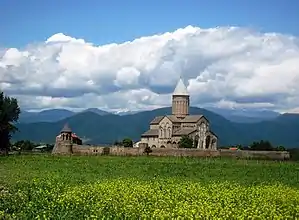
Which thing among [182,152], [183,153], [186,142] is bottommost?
[183,153]

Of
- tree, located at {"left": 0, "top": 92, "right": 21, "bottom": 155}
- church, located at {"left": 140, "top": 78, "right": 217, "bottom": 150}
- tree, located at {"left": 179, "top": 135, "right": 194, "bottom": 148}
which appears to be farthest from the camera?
church, located at {"left": 140, "top": 78, "right": 217, "bottom": 150}

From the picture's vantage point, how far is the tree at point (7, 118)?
8131 centimetres

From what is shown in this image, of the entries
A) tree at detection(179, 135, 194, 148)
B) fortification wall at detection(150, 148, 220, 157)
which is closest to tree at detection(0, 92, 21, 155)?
fortification wall at detection(150, 148, 220, 157)

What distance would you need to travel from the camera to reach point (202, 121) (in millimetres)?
129000

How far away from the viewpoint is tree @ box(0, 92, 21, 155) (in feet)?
267

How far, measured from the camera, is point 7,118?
84.1 meters

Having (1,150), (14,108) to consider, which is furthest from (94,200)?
(14,108)

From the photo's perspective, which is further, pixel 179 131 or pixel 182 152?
pixel 179 131

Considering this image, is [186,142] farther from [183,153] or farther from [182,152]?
[183,153]

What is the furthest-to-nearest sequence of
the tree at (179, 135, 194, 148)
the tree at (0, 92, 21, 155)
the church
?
the church, the tree at (179, 135, 194, 148), the tree at (0, 92, 21, 155)

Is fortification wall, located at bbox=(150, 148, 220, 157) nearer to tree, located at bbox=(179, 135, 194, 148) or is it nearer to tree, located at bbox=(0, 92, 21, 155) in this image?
tree, located at bbox=(0, 92, 21, 155)

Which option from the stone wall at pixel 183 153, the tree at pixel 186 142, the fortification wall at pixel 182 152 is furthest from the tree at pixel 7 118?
the tree at pixel 186 142

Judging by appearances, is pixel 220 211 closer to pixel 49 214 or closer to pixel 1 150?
pixel 49 214

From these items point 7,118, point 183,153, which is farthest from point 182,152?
point 7,118
